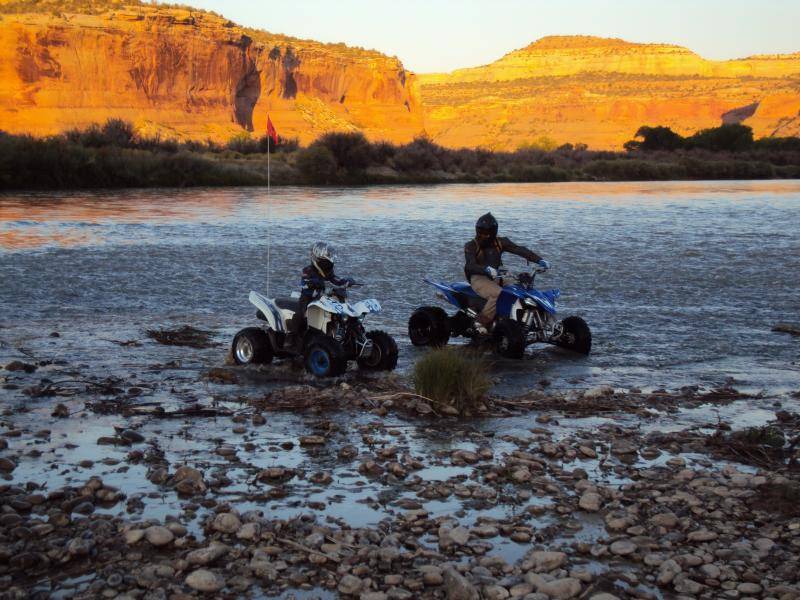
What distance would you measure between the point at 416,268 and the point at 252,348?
9552 mm

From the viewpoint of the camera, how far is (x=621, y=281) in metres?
18.4

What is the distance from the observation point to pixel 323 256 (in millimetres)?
10070

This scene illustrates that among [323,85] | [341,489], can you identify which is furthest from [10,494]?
[323,85]

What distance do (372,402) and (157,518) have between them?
3.26m

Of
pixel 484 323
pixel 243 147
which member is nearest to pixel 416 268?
pixel 484 323

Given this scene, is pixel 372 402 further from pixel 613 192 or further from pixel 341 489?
pixel 613 192

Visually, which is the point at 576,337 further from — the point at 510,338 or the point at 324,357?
the point at 324,357

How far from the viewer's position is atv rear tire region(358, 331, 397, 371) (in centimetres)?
1041

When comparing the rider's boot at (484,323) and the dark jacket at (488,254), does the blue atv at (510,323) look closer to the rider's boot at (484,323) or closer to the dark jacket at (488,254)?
the rider's boot at (484,323)

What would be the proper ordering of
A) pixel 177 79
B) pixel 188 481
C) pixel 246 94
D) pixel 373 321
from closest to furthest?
pixel 188 481
pixel 373 321
pixel 177 79
pixel 246 94

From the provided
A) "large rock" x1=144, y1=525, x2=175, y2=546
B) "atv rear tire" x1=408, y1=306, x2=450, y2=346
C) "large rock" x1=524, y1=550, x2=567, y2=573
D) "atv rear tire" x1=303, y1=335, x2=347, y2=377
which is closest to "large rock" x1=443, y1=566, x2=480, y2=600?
"large rock" x1=524, y1=550, x2=567, y2=573

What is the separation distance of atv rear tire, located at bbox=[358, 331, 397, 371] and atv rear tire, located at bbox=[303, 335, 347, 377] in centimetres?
38

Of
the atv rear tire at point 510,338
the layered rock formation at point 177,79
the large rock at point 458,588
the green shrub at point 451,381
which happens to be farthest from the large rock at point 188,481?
the layered rock formation at point 177,79

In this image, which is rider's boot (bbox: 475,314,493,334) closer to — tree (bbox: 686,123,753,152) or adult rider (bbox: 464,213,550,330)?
adult rider (bbox: 464,213,550,330)
